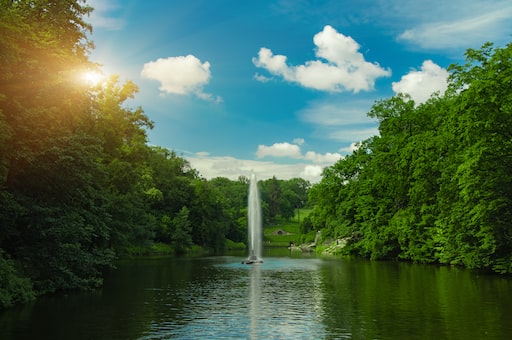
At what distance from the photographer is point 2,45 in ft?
63.2

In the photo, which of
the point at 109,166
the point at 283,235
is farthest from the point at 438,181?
the point at 283,235

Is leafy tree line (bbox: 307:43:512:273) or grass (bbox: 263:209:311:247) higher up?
leafy tree line (bbox: 307:43:512:273)

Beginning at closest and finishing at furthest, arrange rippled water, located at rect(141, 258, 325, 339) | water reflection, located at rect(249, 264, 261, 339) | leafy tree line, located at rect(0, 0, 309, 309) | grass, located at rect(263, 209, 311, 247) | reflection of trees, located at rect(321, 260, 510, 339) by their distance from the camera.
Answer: reflection of trees, located at rect(321, 260, 510, 339) < rippled water, located at rect(141, 258, 325, 339) < water reflection, located at rect(249, 264, 261, 339) < leafy tree line, located at rect(0, 0, 309, 309) < grass, located at rect(263, 209, 311, 247)

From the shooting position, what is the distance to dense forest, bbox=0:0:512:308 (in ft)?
73.9

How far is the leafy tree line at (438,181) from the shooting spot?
31.7 m

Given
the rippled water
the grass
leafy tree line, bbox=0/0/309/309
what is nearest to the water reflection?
the rippled water

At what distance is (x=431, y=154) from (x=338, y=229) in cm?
2475

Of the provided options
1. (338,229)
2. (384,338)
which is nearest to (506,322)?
(384,338)

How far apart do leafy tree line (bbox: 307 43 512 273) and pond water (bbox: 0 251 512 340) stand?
547 cm

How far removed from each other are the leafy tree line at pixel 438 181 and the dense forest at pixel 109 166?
0.12 metres

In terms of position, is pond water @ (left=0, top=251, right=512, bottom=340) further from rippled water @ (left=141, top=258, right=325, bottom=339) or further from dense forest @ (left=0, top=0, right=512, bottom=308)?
dense forest @ (left=0, top=0, right=512, bottom=308)

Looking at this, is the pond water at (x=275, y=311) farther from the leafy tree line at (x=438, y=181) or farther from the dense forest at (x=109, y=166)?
the leafy tree line at (x=438, y=181)

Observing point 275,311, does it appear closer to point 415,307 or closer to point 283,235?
point 415,307

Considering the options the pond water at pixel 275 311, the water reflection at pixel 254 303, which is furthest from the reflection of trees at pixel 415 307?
the water reflection at pixel 254 303
